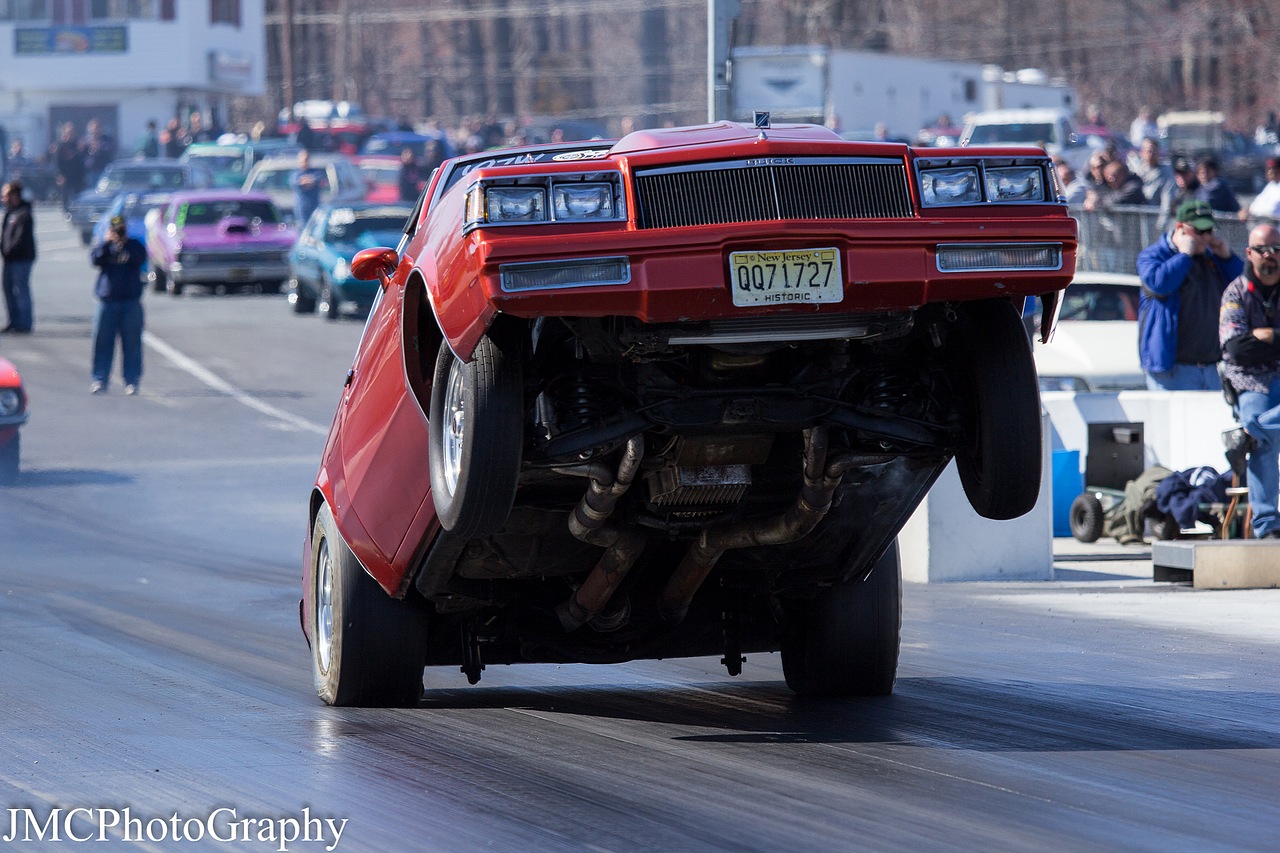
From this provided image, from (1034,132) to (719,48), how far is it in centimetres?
2716

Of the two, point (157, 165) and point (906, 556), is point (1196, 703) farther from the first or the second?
point (157, 165)

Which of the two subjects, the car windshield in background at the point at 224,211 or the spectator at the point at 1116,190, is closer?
the spectator at the point at 1116,190

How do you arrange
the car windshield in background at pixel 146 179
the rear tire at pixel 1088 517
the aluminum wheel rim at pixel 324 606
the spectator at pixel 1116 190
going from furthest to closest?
1. the car windshield in background at pixel 146 179
2. the spectator at pixel 1116 190
3. the rear tire at pixel 1088 517
4. the aluminum wheel rim at pixel 324 606

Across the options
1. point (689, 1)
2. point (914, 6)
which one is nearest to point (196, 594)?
point (914, 6)

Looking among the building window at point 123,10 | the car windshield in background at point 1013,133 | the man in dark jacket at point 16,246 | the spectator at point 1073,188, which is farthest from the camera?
the building window at point 123,10

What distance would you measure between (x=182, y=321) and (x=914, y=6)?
50.8m

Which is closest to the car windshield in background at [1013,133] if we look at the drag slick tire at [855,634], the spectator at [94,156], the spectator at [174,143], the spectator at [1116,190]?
the spectator at [1116,190]

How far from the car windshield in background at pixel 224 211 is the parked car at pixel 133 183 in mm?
11996

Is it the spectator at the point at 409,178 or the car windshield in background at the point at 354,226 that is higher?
the spectator at the point at 409,178

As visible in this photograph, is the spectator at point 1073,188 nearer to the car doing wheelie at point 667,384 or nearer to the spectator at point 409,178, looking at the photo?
the spectator at point 409,178

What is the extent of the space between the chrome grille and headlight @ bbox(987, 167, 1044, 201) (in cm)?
27

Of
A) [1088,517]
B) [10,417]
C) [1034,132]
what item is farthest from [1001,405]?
[1034,132]

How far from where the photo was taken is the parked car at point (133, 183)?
41844mm

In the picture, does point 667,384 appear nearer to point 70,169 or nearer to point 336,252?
point 336,252
